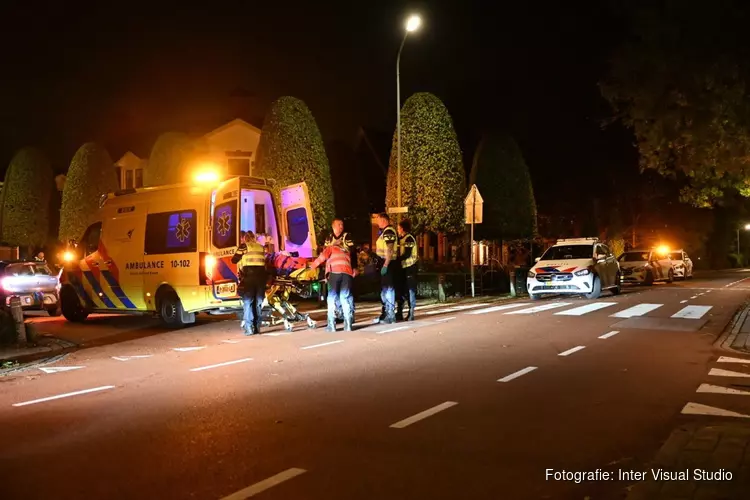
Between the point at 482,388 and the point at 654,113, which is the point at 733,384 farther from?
the point at 654,113

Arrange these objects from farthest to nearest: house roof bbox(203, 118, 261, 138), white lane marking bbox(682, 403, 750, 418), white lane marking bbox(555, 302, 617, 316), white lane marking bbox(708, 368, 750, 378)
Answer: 1. house roof bbox(203, 118, 261, 138)
2. white lane marking bbox(555, 302, 617, 316)
3. white lane marking bbox(708, 368, 750, 378)
4. white lane marking bbox(682, 403, 750, 418)

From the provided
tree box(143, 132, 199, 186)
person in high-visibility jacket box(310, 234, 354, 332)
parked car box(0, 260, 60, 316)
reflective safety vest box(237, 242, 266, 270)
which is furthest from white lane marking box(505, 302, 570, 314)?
tree box(143, 132, 199, 186)

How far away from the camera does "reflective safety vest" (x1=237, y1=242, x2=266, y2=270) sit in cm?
1354

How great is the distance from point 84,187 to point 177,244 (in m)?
24.9

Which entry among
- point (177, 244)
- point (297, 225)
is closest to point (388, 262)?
point (297, 225)

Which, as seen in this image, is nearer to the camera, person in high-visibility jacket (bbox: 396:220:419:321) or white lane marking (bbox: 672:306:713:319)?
person in high-visibility jacket (bbox: 396:220:419:321)

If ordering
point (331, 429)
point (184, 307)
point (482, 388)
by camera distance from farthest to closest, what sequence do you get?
point (184, 307), point (482, 388), point (331, 429)

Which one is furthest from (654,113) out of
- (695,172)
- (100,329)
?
(100,329)

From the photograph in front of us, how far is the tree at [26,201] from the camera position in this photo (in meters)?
41.6

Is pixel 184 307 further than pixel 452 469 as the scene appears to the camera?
Yes

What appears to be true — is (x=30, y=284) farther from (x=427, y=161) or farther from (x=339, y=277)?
(x=427, y=161)

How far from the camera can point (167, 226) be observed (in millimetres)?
15672

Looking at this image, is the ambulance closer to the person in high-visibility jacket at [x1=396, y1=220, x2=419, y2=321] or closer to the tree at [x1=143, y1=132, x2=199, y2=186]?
the person in high-visibility jacket at [x1=396, y1=220, x2=419, y2=321]

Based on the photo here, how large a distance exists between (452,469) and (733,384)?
4845 millimetres
